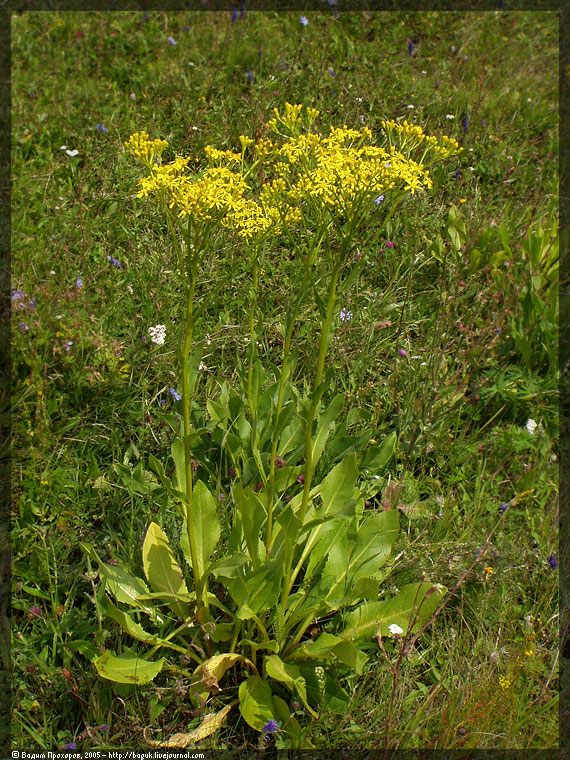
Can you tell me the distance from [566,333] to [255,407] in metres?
1.97

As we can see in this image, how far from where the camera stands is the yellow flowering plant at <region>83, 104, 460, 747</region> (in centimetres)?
185

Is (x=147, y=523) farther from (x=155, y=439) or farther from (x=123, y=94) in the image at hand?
(x=123, y=94)

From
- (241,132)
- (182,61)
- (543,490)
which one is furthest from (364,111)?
(543,490)

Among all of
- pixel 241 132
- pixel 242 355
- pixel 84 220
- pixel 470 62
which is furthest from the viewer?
pixel 470 62

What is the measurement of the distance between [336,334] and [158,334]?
911mm

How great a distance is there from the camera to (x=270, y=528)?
2.20m

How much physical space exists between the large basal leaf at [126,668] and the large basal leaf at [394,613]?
2.17ft

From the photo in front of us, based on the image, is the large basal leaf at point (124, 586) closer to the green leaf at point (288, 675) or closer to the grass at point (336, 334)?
the grass at point (336, 334)

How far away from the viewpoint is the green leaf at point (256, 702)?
2098mm

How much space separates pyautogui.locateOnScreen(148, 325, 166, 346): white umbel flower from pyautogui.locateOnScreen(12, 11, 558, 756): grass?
0.06 meters

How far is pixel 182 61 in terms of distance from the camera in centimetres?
500

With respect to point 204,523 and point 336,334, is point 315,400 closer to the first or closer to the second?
point 204,523

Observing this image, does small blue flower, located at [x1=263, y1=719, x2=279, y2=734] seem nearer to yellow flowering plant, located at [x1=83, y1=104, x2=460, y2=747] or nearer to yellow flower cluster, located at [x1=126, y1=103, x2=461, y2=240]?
yellow flowering plant, located at [x1=83, y1=104, x2=460, y2=747]

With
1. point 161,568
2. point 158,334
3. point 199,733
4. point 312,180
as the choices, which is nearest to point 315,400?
point 312,180
